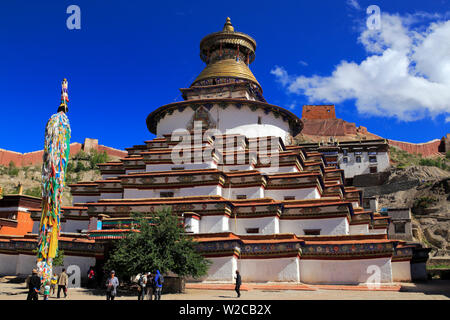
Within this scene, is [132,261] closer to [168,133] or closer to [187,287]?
[187,287]

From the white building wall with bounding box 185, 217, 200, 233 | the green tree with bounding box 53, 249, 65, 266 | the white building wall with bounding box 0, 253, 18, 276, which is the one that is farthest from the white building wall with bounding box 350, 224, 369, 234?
the white building wall with bounding box 0, 253, 18, 276

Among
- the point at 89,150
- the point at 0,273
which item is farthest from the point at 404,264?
the point at 89,150

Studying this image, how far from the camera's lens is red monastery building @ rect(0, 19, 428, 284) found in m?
18.9

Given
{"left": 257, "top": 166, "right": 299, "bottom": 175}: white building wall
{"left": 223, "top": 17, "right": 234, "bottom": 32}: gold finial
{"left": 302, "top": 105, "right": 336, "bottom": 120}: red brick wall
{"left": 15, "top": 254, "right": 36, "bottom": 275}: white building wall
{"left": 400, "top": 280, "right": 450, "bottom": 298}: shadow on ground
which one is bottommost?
{"left": 400, "top": 280, "right": 450, "bottom": 298}: shadow on ground

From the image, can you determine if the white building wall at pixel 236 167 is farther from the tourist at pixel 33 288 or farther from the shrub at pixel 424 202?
the shrub at pixel 424 202

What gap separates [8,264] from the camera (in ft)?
70.4

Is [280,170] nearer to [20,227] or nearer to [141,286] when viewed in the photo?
[141,286]

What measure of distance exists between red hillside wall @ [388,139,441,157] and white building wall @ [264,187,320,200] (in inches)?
2602

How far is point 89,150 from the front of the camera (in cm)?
7575

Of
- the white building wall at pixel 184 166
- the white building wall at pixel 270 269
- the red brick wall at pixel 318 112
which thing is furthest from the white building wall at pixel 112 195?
the red brick wall at pixel 318 112

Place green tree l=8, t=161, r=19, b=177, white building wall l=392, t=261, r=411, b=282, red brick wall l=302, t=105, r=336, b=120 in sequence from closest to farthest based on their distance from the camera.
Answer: white building wall l=392, t=261, r=411, b=282
green tree l=8, t=161, r=19, b=177
red brick wall l=302, t=105, r=336, b=120

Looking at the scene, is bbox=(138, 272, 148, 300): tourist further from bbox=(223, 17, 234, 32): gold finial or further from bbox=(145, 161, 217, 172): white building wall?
bbox=(223, 17, 234, 32): gold finial

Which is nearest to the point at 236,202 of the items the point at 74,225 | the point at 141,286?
the point at 141,286

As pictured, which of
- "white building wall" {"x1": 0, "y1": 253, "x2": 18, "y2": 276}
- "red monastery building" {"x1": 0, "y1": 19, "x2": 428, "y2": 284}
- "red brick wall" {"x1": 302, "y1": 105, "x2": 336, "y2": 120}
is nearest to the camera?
"red monastery building" {"x1": 0, "y1": 19, "x2": 428, "y2": 284}
